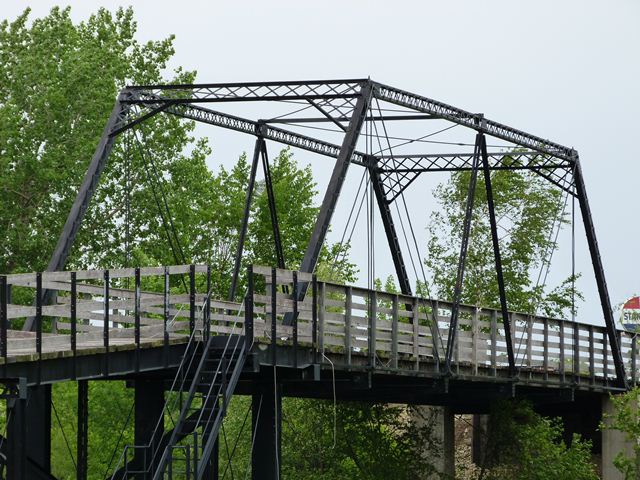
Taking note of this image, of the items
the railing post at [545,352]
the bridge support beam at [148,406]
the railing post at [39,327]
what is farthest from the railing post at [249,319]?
the railing post at [545,352]

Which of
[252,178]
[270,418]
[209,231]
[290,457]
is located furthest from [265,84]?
[209,231]

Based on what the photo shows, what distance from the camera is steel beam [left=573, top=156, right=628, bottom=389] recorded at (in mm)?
39062

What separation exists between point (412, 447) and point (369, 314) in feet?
38.2

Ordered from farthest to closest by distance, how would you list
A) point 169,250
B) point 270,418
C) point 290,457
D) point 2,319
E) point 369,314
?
point 169,250, point 290,457, point 369,314, point 270,418, point 2,319

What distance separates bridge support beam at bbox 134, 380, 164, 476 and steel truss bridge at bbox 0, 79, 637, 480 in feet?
0.09

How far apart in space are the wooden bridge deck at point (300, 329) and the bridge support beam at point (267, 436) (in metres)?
1.22

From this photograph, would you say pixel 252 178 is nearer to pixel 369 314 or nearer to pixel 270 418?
pixel 369 314

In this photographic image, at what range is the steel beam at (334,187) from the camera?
2819 centimetres

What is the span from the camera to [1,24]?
60.5 m

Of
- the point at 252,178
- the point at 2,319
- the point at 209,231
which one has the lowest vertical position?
the point at 2,319

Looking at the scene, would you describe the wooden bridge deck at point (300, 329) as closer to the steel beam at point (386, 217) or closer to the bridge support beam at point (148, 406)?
the bridge support beam at point (148, 406)

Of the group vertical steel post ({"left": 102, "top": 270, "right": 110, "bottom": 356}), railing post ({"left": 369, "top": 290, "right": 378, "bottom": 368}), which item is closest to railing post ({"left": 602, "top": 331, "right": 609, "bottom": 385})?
railing post ({"left": 369, "top": 290, "right": 378, "bottom": 368})

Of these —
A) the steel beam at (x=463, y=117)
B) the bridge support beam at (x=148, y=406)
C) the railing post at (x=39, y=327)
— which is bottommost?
the bridge support beam at (x=148, y=406)

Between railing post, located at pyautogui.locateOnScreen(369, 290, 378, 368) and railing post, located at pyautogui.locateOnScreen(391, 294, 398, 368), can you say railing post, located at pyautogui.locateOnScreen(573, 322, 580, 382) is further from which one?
railing post, located at pyautogui.locateOnScreen(369, 290, 378, 368)
